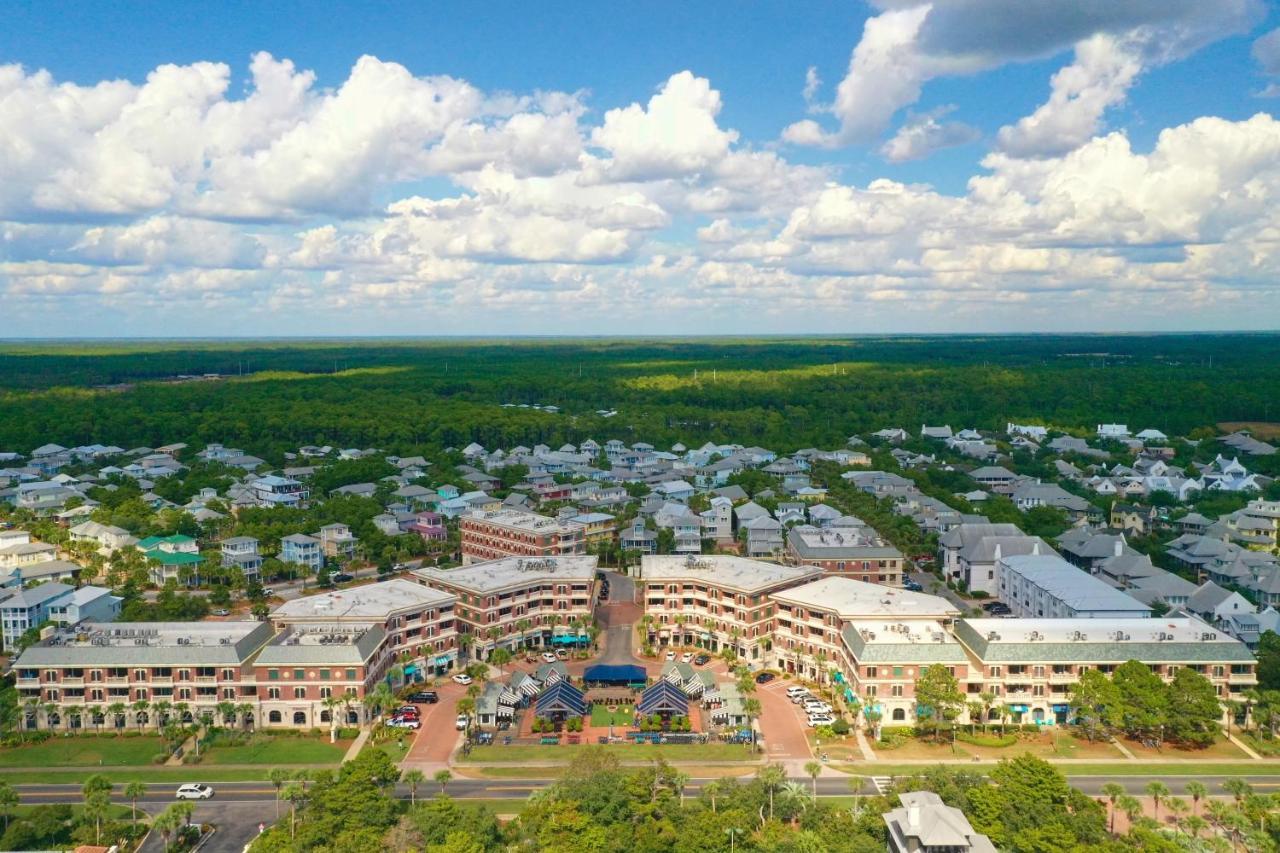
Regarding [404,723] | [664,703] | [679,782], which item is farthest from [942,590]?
[404,723]

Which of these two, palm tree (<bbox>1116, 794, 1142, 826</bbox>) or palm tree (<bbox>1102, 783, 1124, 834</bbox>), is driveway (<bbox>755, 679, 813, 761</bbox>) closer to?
palm tree (<bbox>1102, 783, 1124, 834</bbox>)

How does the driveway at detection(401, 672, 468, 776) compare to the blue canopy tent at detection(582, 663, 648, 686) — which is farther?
the blue canopy tent at detection(582, 663, 648, 686)

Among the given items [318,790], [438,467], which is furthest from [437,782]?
[438,467]

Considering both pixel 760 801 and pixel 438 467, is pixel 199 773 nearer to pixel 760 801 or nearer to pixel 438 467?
pixel 760 801

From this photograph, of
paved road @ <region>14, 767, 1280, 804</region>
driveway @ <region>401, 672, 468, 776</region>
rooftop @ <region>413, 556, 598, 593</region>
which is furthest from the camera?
rooftop @ <region>413, 556, 598, 593</region>

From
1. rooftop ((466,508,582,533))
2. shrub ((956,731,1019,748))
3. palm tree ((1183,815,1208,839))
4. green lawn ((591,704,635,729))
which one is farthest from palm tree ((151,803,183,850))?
rooftop ((466,508,582,533))

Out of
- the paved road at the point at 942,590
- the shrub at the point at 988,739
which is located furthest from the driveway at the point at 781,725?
the paved road at the point at 942,590
